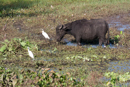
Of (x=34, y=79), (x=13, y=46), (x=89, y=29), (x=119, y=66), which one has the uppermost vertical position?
(x=34, y=79)

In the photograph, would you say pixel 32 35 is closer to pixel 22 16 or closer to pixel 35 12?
pixel 22 16

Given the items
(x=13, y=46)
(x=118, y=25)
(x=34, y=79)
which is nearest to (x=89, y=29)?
(x=13, y=46)

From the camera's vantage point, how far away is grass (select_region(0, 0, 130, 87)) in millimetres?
6145

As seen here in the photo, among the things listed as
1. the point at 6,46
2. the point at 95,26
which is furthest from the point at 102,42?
the point at 6,46

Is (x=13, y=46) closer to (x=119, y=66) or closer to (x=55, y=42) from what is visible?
(x=55, y=42)

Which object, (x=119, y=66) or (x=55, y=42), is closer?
(x=119, y=66)

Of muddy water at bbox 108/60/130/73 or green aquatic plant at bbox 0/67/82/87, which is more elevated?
green aquatic plant at bbox 0/67/82/87

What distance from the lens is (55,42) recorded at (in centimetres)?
875

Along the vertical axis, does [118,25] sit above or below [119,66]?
below

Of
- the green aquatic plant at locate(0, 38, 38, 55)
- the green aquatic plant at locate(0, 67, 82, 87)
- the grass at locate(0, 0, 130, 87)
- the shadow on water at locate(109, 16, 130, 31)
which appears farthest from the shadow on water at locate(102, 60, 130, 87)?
the shadow on water at locate(109, 16, 130, 31)

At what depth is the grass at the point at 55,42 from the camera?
Answer: 614 centimetres

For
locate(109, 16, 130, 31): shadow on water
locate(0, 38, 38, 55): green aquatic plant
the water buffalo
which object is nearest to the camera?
locate(0, 38, 38, 55): green aquatic plant

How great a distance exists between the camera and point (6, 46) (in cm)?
730

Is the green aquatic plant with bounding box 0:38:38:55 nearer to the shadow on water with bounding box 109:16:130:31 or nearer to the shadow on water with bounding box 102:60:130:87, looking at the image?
the shadow on water with bounding box 102:60:130:87
